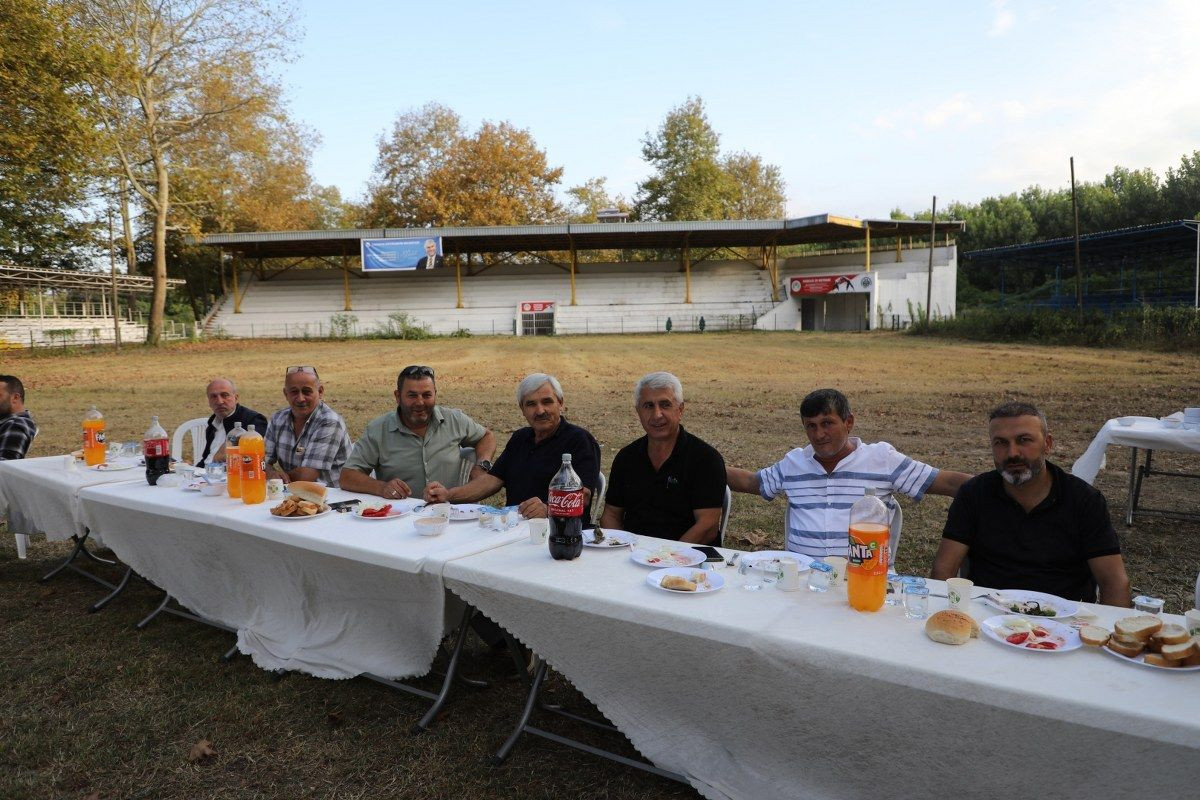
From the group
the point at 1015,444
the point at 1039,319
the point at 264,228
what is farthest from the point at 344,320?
the point at 1015,444

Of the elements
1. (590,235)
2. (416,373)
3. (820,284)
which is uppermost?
(590,235)

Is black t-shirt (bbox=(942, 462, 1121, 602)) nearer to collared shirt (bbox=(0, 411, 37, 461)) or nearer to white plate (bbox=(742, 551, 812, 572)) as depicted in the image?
white plate (bbox=(742, 551, 812, 572))

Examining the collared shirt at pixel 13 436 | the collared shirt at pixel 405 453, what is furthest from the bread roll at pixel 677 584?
the collared shirt at pixel 13 436

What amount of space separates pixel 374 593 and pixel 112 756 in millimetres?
1110

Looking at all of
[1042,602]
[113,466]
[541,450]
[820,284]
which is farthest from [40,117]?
[820,284]

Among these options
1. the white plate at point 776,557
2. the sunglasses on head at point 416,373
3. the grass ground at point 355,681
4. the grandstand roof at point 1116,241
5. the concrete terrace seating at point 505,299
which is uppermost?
the grandstand roof at point 1116,241

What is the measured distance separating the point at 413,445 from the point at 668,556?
7.18 feet

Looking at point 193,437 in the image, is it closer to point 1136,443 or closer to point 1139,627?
point 1139,627

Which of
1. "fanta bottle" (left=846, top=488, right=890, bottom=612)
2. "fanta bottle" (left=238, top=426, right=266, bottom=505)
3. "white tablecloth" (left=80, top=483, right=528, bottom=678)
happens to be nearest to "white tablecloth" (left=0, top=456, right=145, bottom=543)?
"white tablecloth" (left=80, top=483, right=528, bottom=678)

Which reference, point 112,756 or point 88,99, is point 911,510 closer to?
point 112,756

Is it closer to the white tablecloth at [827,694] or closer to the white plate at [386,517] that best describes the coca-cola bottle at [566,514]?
the white tablecloth at [827,694]

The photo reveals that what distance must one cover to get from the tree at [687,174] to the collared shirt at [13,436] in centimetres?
5007

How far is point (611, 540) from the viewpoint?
8.87ft

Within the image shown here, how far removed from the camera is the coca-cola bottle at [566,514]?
245cm
